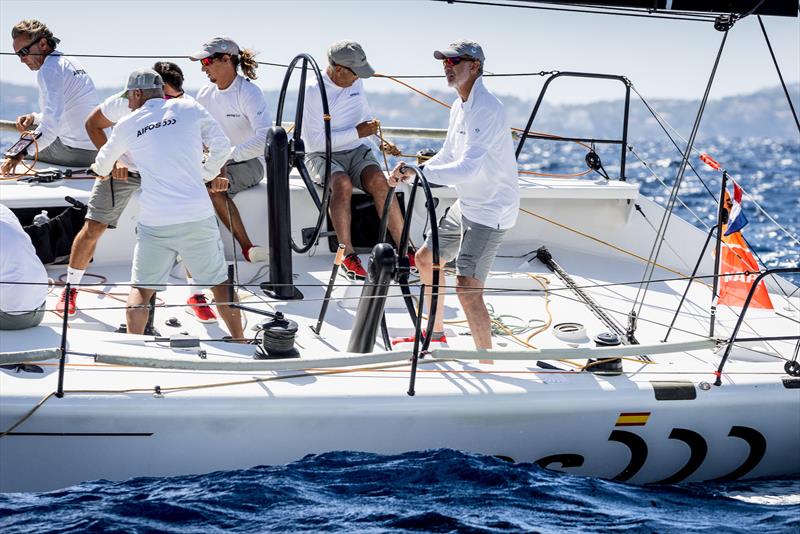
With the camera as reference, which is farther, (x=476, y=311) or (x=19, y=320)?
(x=476, y=311)

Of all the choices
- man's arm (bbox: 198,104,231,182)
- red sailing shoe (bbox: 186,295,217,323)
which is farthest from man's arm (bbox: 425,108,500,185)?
red sailing shoe (bbox: 186,295,217,323)

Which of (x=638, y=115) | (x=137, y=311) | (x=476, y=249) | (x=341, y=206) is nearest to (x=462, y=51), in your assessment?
(x=476, y=249)

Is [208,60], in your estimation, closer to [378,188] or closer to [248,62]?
[248,62]

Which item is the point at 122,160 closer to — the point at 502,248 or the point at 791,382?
the point at 502,248

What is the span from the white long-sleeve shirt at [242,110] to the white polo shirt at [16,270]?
169 cm

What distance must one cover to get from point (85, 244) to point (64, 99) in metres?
1.67

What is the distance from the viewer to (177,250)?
4293 mm

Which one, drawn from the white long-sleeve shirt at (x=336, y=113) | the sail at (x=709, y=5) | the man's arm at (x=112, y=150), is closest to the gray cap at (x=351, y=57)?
the white long-sleeve shirt at (x=336, y=113)

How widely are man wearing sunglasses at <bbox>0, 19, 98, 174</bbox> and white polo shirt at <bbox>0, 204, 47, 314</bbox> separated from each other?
7.41ft

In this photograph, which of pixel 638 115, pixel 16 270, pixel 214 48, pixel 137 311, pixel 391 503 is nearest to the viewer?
pixel 391 503

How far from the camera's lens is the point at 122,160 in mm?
4715

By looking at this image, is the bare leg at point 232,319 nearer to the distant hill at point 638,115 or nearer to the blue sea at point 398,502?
the blue sea at point 398,502

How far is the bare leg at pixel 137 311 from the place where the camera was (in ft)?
14.2

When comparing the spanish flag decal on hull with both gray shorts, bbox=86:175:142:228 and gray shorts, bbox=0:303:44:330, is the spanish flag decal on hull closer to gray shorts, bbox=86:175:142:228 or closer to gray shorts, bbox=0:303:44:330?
gray shorts, bbox=0:303:44:330
